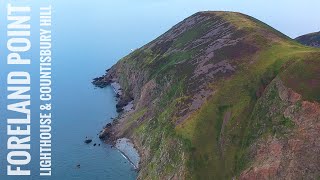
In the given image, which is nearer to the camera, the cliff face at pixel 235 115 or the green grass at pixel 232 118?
the cliff face at pixel 235 115

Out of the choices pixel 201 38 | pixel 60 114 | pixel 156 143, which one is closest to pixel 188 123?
pixel 156 143

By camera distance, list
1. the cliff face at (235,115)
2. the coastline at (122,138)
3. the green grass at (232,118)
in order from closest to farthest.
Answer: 1. the cliff face at (235,115)
2. the green grass at (232,118)
3. the coastline at (122,138)

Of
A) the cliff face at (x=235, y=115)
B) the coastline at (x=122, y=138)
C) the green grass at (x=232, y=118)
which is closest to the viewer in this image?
the cliff face at (x=235, y=115)

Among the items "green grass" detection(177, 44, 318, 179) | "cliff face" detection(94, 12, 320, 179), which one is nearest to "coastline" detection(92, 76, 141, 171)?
"cliff face" detection(94, 12, 320, 179)

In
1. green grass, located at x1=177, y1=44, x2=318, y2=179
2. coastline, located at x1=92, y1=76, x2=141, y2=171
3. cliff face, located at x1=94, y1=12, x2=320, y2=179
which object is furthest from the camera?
coastline, located at x1=92, y1=76, x2=141, y2=171

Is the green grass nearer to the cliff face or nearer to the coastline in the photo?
the cliff face

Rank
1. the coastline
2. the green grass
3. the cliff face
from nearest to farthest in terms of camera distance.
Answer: the cliff face → the green grass → the coastline

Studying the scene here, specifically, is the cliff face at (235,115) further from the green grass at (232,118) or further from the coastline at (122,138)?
the coastline at (122,138)

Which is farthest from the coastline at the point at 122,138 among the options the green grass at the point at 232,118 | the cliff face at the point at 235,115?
the green grass at the point at 232,118

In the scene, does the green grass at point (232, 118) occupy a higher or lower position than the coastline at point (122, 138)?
higher
